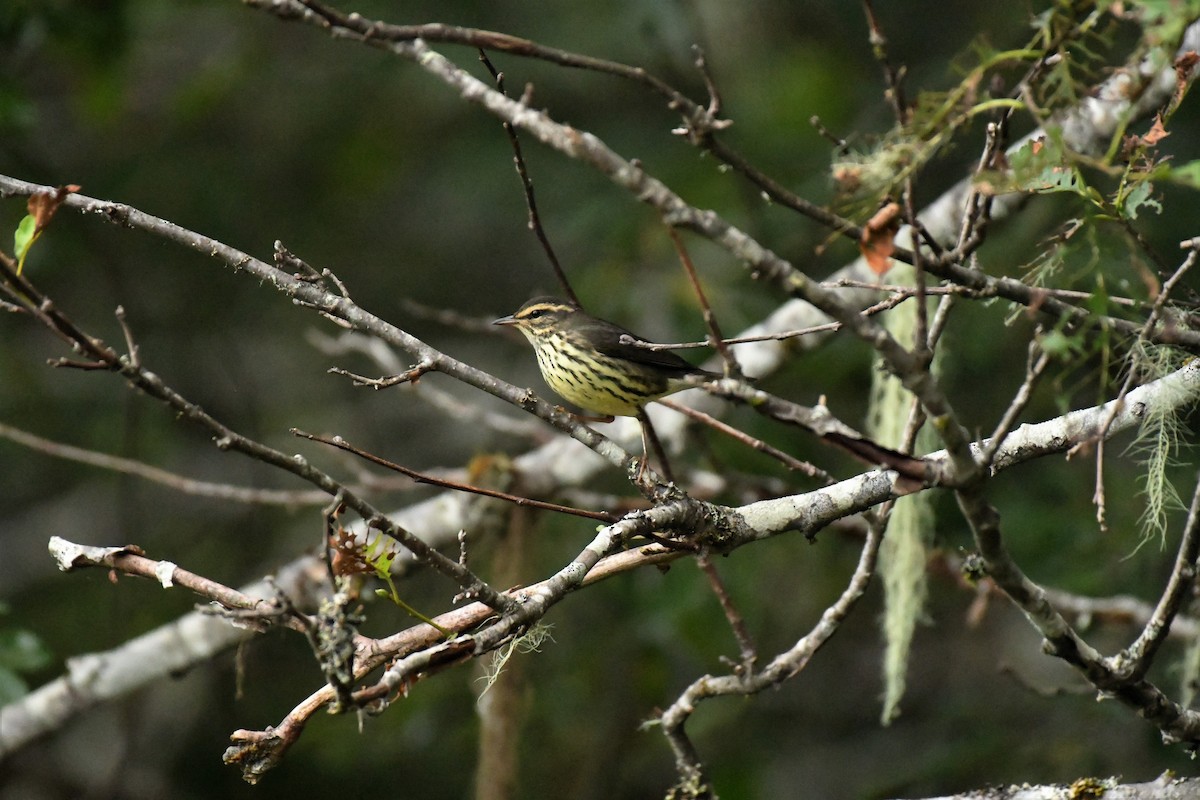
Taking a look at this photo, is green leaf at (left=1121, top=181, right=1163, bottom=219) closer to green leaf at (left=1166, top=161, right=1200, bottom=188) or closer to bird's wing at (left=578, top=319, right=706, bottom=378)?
green leaf at (left=1166, top=161, right=1200, bottom=188)

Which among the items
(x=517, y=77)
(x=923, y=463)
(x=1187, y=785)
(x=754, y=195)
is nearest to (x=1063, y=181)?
(x=923, y=463)

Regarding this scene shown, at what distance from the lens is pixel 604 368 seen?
4543mm

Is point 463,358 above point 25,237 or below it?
above

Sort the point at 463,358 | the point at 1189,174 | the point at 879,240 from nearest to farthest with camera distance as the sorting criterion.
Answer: the point at 1189,174
the point at 879,240
the point at 463,358

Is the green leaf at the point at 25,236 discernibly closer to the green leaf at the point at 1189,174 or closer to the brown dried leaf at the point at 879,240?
the brown dried leaf at the point at 879,240

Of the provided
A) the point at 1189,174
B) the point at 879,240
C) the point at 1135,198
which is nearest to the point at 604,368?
the point at 1135,198

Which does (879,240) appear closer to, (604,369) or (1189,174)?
(1189,174)

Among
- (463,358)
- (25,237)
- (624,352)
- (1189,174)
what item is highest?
(463,358)

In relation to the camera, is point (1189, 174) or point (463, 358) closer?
point (1189, 174)

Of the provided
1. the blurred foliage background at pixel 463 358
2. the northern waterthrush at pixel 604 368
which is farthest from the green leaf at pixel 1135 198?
the blurred foliage background at pixel 463 358

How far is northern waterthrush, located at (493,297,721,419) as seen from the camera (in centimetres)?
451

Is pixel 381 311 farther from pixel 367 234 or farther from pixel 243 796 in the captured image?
pixel 243 796

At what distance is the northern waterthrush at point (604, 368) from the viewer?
4.51 metres

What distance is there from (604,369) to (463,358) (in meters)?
3.70
